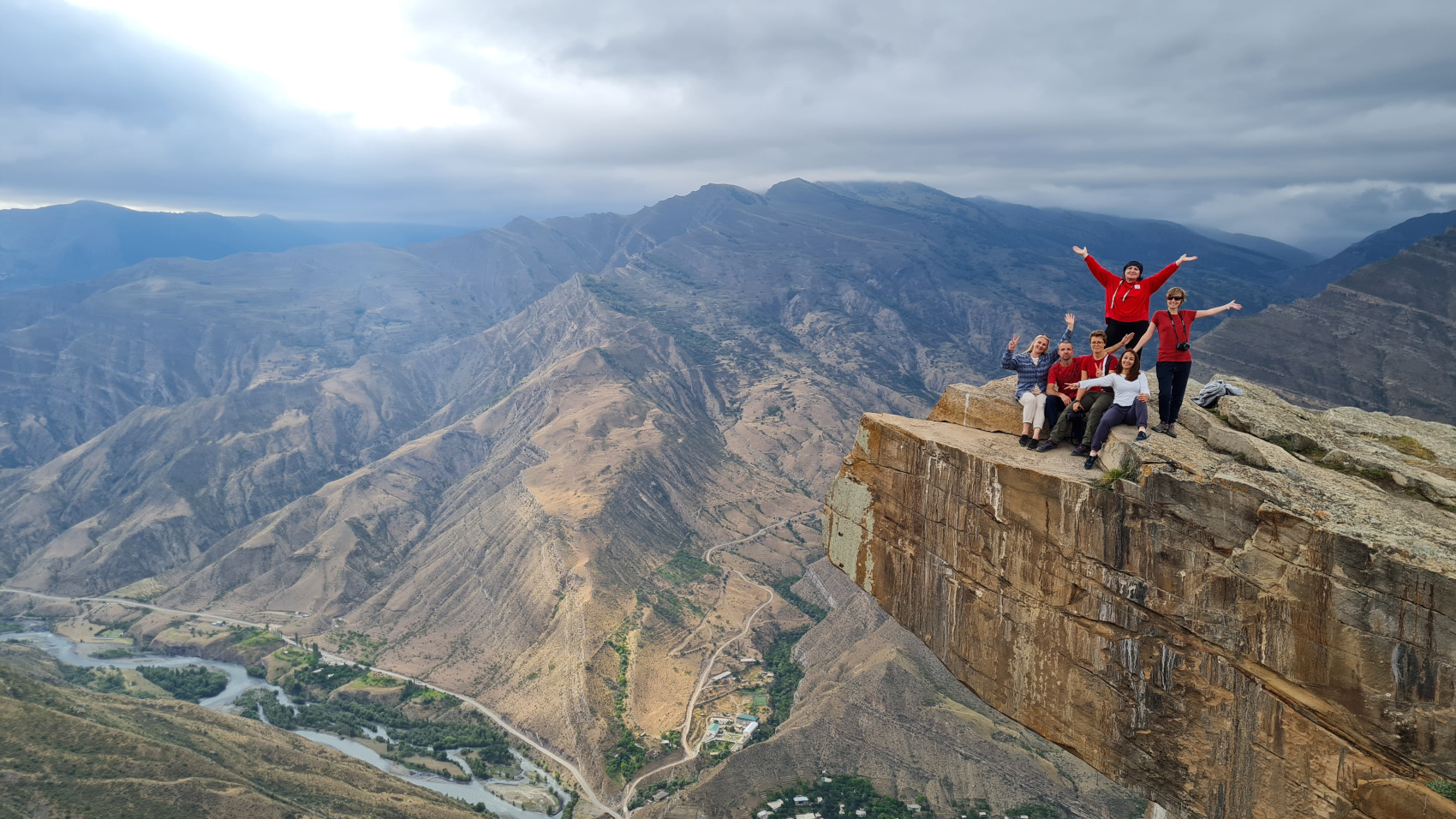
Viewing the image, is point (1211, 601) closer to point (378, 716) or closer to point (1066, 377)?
point (1066, 377)

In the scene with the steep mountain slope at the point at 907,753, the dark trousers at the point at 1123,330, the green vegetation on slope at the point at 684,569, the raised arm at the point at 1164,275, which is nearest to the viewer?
the raised arm at the point at 1164,275

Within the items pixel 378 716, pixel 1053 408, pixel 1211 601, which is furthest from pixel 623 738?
pixel 1211 601

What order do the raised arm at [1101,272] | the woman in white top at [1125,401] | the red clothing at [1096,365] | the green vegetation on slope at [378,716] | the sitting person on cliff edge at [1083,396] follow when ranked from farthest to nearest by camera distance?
1. the green vegetation on slope at [378,716]
2. the raised arm at [1101,272]
3. the red clothing at [1096,365]
4. the sitting person on cliff edge at [1083,396]
5. the woman in white top at [1125,401]

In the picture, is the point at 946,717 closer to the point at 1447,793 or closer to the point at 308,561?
the point at 1447,793

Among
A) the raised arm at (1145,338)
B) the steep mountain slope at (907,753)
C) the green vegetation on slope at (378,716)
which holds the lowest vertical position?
the green vegetation on slope at (378,716)

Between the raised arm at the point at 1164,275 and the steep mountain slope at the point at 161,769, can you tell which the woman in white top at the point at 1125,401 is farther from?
the steep mountain slope at the point at 161,769

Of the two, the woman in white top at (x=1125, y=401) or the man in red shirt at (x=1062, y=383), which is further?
the man in red shirt at (x=1062, y=383)

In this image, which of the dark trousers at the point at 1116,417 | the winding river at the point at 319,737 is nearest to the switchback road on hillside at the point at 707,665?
the winding river at the point at 319,737

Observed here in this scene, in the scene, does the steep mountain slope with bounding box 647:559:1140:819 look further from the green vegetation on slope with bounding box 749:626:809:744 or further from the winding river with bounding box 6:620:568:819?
the winding river with bounding box 6:620:568:819
